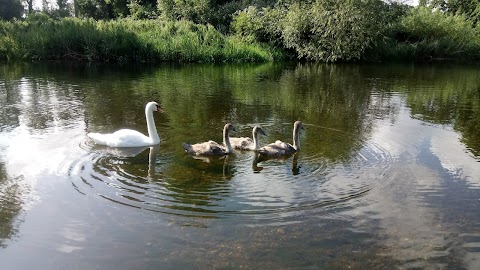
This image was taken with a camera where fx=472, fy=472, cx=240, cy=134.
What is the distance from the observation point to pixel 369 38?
1239 inches

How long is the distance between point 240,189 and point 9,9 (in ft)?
159

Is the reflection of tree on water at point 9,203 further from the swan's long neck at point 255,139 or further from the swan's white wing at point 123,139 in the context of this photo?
the swan's long neck at point 255,139

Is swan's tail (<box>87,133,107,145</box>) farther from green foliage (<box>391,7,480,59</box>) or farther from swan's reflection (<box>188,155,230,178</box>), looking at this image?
green foliage (<box>391,7,480,59</box>)

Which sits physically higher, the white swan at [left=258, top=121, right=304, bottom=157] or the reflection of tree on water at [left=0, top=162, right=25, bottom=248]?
the white swan at [left=258, top=121, right=304, bottom=157]

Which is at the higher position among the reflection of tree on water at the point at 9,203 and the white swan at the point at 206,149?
the white swan at the point at 206,149

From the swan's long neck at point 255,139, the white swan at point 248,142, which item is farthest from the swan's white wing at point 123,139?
the swan's long neck at point 255,139

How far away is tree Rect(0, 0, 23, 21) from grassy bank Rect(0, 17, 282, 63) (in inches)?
713

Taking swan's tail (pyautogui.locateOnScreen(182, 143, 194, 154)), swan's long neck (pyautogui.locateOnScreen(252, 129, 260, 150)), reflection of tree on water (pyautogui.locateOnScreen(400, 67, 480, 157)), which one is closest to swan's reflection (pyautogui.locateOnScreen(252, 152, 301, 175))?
swan's long neck (pyautogui.locateOnScreen(252, 129, 260, 150))

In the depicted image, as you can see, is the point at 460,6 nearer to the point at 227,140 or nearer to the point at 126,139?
the point at 227,140

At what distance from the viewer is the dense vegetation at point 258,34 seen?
2895cm

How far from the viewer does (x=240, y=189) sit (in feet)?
24.7

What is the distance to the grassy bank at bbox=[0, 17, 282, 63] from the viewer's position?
94.3 ft

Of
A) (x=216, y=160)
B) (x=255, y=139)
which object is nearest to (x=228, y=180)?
(x=216, y=160)

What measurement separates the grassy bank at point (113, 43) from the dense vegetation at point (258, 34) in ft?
0.20
